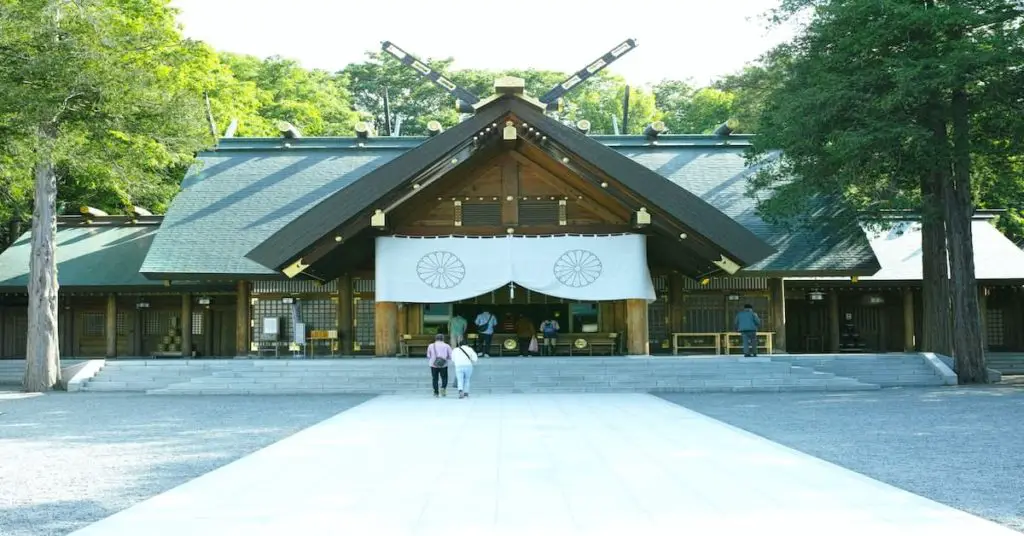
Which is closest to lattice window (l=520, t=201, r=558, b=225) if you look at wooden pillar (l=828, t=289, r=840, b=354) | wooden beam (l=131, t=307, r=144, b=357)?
wooden pillar (l=828, t=289, r=840, b=354)

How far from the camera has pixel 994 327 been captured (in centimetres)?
2703

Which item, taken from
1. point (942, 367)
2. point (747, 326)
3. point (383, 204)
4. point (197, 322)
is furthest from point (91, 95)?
point (942, 367)

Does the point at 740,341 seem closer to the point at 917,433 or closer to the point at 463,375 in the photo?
the point at 463,375

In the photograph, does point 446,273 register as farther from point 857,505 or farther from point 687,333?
point 857,505

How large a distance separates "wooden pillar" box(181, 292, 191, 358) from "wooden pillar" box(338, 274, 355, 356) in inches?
197

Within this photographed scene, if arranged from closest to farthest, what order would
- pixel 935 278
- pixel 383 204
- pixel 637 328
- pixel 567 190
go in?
1. pixel 383 204
2. pixel 637 328
3. pixel 935 278
4. pixel 567 190

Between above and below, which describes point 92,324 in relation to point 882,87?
below

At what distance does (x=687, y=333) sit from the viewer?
23.5 m

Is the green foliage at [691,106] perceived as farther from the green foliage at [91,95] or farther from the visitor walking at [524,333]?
the green foliage at [91,95]

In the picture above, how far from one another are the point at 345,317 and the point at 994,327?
17.5 m

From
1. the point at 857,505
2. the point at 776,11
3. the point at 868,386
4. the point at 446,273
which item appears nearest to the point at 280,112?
the point at 446,273

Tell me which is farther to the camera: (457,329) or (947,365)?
(457,329)

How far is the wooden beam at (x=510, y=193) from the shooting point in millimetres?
21641

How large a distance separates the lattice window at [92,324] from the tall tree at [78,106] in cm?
633
